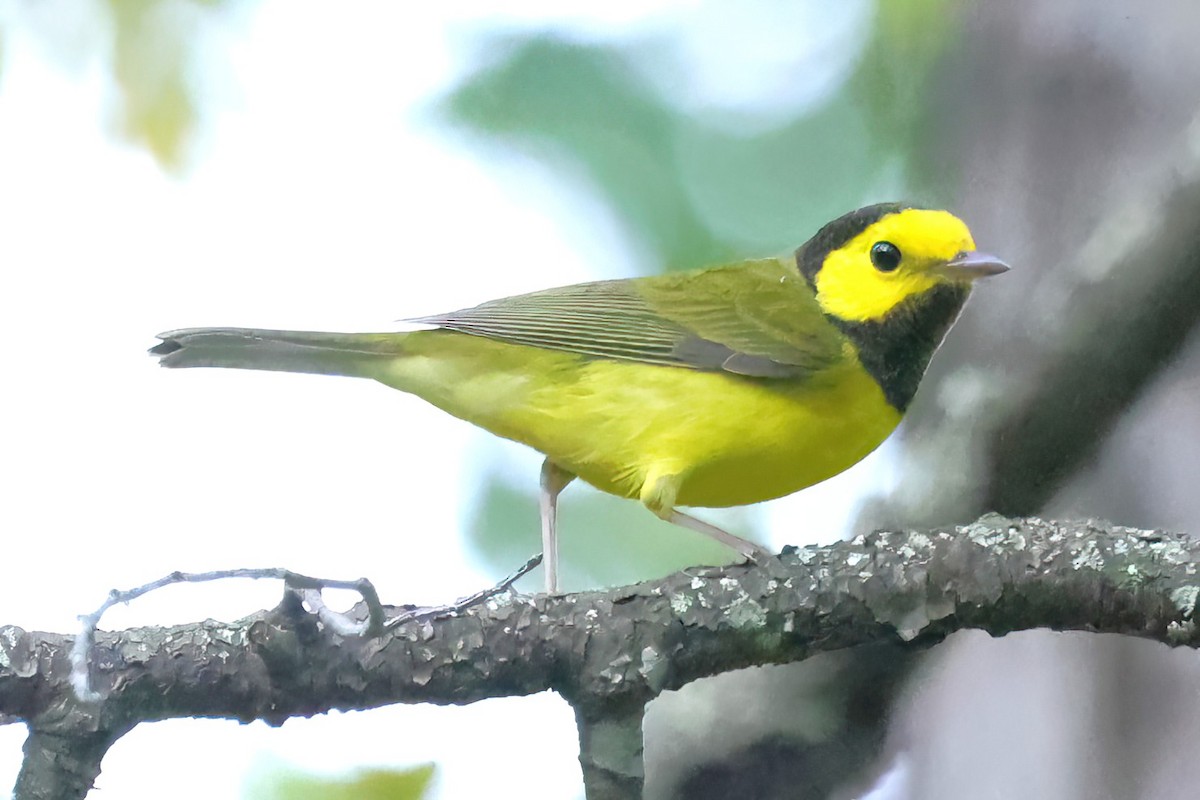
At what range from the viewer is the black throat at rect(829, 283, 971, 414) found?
99 centimetres

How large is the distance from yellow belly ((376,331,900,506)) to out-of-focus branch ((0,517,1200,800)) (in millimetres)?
127

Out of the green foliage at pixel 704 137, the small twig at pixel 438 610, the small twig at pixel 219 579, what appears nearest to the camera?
the small twig at pixel 219 579

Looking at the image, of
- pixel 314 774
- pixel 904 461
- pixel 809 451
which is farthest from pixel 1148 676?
pixel 314 774

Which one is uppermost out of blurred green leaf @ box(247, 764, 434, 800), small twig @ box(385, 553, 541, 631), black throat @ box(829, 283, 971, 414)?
black throat @ box(829, 283, 971, 414)

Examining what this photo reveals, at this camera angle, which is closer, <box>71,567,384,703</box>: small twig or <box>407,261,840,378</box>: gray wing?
<box>71,567,384,703</box>: small twig

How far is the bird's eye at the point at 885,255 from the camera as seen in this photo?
100 cm

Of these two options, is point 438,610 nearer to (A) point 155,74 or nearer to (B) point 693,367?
(B) point 693,367

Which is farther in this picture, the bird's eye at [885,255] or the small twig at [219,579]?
the bird's eye at [885,255]

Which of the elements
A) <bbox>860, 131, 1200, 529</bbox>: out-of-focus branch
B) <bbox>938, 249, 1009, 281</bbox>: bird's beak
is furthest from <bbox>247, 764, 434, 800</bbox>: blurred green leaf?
<bbox>938, 249, 1009, 281</bbox>: bird's beak

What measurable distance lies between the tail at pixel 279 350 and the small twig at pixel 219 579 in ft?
0.93

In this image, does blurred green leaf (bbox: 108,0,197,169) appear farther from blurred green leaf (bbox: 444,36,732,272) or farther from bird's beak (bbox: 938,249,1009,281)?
bird's beak (bbox: 938,249,1009,281)

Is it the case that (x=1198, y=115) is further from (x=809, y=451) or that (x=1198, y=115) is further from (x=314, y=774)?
(x=314, y=774)

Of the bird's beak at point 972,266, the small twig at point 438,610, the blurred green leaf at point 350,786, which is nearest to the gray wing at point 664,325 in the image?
the bird's beak at point 972,266

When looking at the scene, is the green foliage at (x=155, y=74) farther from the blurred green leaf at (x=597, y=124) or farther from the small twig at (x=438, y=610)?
the small twig at (x=438, y=610)
